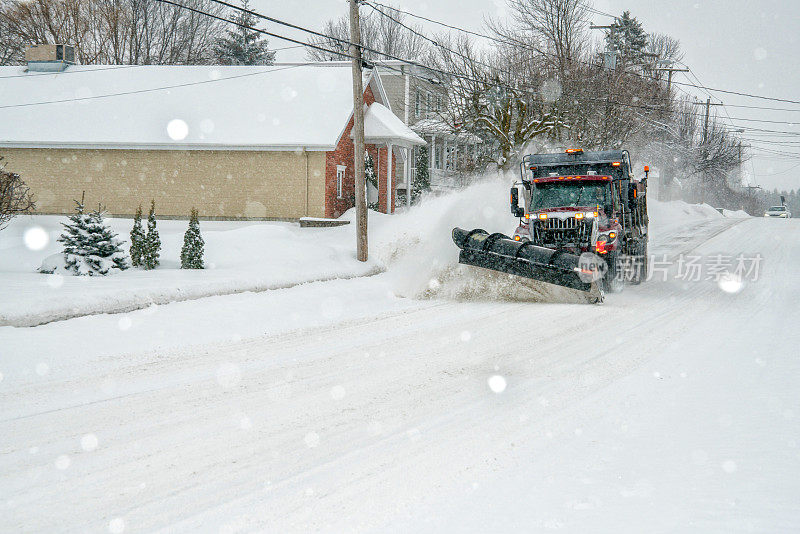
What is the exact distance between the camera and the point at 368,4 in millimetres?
17938

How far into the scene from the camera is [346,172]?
29.8m

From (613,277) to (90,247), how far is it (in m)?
11.0

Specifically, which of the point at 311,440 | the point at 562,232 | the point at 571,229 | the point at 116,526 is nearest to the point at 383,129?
the point at 562,232

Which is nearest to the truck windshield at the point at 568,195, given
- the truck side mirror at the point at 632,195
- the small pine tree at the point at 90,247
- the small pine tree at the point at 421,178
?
the truck side mirror at the point at 632,195

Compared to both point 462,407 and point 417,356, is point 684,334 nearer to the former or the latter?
point 417,356

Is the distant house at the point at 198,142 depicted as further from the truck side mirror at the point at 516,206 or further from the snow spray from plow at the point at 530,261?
the snow spray from plow at the point at 530,261

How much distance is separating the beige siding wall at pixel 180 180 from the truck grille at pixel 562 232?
1398 centimetres

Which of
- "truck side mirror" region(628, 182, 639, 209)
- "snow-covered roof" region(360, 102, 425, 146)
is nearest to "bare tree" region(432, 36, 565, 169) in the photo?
"snow-covered roof" region(360, 102, 425, 146)

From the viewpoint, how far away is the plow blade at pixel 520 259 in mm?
12273

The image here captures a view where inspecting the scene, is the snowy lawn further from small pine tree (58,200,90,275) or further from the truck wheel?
the truck wheel

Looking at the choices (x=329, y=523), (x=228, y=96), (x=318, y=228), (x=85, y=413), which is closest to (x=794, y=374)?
(x=329, y=523)

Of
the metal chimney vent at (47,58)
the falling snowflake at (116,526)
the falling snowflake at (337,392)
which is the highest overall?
the metal chimney vent at (47,58)

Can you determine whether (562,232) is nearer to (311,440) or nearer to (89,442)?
(311,440)

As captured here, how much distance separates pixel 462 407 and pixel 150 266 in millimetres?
12916
